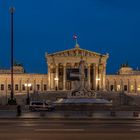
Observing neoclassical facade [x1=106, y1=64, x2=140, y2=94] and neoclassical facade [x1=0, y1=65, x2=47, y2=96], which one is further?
neoclassical facade [x1=106, y1=64, x2=140, y2=94]

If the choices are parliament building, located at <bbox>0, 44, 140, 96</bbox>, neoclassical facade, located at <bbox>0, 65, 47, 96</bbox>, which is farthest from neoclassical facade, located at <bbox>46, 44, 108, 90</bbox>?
neoclassical facade, located at <bbox>0, 65, 47, 96</bbox>

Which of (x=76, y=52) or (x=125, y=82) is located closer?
(x=76, y=52)

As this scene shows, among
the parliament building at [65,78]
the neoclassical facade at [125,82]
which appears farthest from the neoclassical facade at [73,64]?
the neoclassical facade at [125,82]

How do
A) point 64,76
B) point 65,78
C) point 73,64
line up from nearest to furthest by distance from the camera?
1. point 65,78
2. point 64,76
3. point 73,64

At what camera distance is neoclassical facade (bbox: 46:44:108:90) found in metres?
121

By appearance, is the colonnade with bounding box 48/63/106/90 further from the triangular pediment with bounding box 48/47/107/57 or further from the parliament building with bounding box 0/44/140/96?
the triangular pediment with bounding box 48/47/107/57

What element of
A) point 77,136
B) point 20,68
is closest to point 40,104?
point 77,136

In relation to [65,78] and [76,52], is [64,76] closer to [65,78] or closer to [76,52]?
[65,78]

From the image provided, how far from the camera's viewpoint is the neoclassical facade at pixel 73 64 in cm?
12112

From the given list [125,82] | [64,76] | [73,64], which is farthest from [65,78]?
Answer: [125,82]

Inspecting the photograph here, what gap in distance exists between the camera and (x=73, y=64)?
12188 centimetres

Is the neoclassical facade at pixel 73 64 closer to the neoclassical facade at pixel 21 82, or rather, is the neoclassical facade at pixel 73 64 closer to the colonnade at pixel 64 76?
the colonnade at pixel 64 76

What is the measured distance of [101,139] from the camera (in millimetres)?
16672

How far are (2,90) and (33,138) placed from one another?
342 feet
